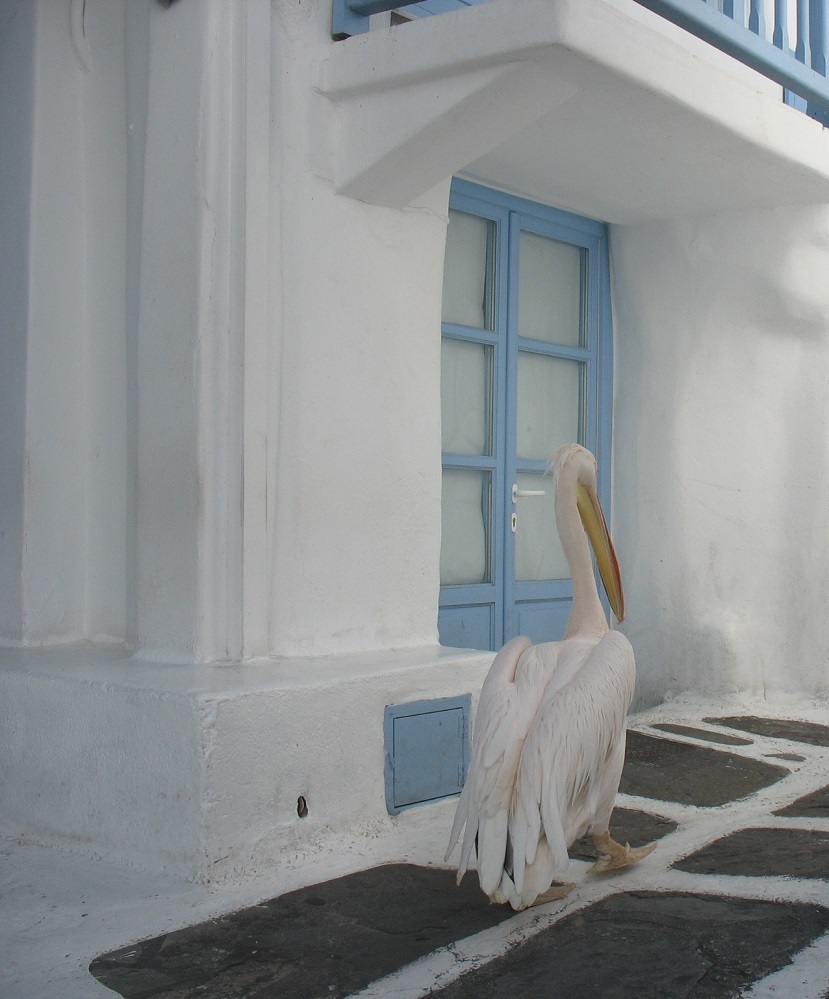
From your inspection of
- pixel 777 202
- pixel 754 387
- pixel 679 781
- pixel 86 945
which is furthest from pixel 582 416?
pixel 86 945

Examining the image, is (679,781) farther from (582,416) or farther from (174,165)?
(174,165)

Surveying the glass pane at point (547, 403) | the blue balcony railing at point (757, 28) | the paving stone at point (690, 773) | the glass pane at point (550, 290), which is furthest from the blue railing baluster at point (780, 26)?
the paving stone at point (690, 773)

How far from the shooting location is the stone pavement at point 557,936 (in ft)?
8.71

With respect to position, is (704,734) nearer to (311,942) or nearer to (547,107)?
(311,942)

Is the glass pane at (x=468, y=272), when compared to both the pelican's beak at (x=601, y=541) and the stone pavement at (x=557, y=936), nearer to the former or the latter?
the pelican's beak at (x=601, y=541)

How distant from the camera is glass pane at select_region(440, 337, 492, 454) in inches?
211

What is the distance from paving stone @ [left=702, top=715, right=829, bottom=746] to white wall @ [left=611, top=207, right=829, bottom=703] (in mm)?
341

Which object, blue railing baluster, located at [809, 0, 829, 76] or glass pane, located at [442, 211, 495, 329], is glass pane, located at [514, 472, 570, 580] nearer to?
glass pane, located at [442, 211, 495, 329]

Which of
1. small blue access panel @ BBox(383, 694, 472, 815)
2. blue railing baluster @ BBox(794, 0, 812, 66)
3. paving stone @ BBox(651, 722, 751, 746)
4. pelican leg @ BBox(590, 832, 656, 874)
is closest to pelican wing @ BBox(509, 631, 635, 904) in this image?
pelican leg @ BBox(590, 832, 656, 874)

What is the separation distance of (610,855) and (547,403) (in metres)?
2.98

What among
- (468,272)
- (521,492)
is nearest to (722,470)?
(521,492)

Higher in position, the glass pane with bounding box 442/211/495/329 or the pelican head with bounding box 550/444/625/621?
the glass pane with bounding box 442/211/495/329

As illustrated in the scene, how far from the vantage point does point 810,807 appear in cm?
419

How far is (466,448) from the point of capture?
546 centimetres
